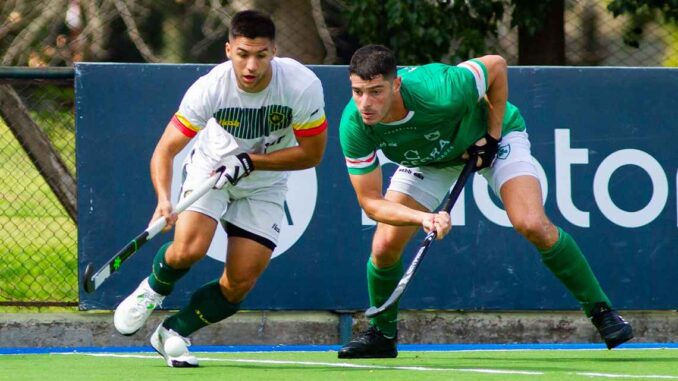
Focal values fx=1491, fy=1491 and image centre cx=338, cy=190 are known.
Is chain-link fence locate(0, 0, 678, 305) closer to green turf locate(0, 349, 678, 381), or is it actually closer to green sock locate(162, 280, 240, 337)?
green turf locate(0, 349, 678, 381)

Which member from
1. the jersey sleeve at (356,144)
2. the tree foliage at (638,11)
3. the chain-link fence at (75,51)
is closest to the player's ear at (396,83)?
the jersey sleeve at (356,144)

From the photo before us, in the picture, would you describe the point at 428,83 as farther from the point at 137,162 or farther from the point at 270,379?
the point at 137,162

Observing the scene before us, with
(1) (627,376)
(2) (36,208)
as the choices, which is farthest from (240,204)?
(2) (36,208)

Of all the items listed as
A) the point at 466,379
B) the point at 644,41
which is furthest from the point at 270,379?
the point at 644,41

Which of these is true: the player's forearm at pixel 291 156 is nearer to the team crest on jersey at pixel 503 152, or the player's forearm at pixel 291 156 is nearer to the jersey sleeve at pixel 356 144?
the jersey sleeve at pixel 356 144

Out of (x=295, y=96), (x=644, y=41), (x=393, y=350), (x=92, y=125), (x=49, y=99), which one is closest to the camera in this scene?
(x=295, y=96)

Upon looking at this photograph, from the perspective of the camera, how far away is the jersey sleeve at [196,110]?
677 cm

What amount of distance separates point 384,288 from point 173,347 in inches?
45.4

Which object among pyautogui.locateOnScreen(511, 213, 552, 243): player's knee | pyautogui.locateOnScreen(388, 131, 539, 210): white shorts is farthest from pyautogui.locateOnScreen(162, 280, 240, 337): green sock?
pyautogui.locateOnScreen(511, 213, 552, 243): player's knee

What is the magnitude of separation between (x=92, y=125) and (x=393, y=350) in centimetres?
225

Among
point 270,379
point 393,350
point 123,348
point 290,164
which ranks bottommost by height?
point 123,348

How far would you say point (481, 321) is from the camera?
881 centimetres

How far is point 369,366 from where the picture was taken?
22.7ft

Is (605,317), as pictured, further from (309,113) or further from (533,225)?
(309,113)
